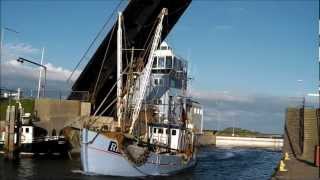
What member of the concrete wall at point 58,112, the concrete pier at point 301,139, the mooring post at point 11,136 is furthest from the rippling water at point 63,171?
the concrete wall at point 58,112

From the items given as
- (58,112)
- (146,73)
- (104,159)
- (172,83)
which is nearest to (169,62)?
(172,83)

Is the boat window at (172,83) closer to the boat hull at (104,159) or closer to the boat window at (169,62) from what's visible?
the boat window at (169,62)

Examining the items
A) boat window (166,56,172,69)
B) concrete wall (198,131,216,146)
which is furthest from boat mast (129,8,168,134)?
concrete wall (198,131,216,146)

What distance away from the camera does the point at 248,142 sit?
82.9m

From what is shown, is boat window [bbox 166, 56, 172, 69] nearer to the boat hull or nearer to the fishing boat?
the fishing boat

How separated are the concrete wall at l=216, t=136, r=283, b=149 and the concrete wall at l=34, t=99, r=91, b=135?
1689 inches

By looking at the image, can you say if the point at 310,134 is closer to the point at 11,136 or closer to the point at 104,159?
the point at 104,159

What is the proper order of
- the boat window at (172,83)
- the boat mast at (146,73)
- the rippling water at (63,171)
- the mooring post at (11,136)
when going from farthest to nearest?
the boat window at (172,83)
the mooring post at (11,136)
the boat mast at (146,73)
the rippling water at (63,171)

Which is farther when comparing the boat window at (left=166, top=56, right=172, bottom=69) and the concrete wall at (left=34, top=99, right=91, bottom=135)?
the boat window at (left=166, top=56, right=172, bottom=69)

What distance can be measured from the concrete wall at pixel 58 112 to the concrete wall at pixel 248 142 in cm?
4290

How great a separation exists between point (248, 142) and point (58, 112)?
1963 inches

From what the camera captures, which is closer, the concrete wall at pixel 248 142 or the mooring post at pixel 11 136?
the mooring post at pixel 11 136

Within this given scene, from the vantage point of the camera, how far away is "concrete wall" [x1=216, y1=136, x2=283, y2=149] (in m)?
79.9

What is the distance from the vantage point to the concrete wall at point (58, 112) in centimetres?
3750
